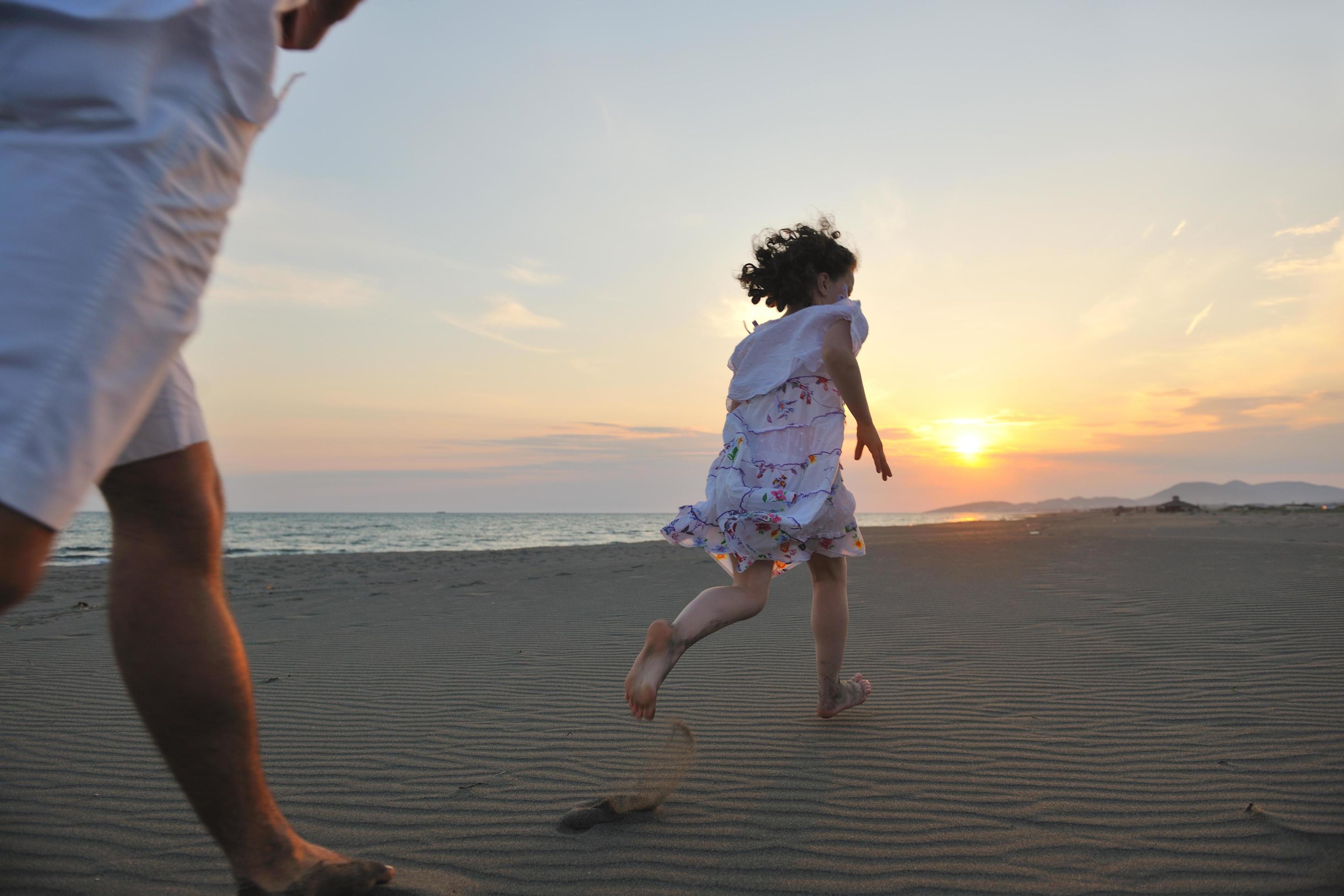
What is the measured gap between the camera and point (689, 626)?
7.54 ft

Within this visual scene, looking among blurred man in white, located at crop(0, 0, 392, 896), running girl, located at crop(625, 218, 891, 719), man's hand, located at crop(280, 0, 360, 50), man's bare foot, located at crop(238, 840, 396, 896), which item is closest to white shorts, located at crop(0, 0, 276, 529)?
blurred man in white, located at crop(0, 0, 392, 896)

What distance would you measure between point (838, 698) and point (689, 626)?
868 mm

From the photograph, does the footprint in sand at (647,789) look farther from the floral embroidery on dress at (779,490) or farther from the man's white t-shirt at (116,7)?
the man's white t-shirt at (116,7)

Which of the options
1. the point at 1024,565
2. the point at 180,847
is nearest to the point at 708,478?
the point at 180,847

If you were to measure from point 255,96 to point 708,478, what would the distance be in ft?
6.30

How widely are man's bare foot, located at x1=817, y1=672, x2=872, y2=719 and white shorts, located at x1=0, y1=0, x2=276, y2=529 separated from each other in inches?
94.2

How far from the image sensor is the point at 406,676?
3955mm

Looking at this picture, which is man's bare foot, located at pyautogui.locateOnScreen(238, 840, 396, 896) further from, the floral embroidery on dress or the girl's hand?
the girl's hand

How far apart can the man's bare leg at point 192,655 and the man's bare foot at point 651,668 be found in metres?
0.91

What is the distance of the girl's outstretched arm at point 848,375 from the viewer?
2.66m

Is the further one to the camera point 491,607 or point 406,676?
point 491,607

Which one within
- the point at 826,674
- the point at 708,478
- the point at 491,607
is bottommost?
the point at 491,607

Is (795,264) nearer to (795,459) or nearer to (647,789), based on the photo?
(795,459)

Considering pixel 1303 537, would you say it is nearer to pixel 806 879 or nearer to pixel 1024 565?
pixel 1024 565
